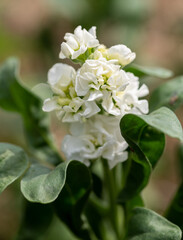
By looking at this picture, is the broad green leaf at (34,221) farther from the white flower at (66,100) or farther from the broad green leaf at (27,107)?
the white flower at (66,100)

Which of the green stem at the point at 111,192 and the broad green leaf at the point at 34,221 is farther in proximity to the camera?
the broad green leaf at the point at 34,221

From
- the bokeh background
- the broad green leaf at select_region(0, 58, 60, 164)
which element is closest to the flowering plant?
the broad green leaf at select_region(0, 58, 60, 164)

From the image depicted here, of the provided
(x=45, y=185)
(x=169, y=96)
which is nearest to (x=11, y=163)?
(x=45, y=185)

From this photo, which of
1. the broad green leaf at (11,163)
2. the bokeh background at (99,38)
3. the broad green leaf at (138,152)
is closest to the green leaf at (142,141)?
the broad green leaf at (138,152)

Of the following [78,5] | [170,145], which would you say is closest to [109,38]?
[78,5]

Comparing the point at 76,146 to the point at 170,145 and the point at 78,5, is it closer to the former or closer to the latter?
the point at 78,5

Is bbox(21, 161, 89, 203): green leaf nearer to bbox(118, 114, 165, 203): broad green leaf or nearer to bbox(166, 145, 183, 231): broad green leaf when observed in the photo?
bbox(118, 114, 165, 203): broad green leaf
